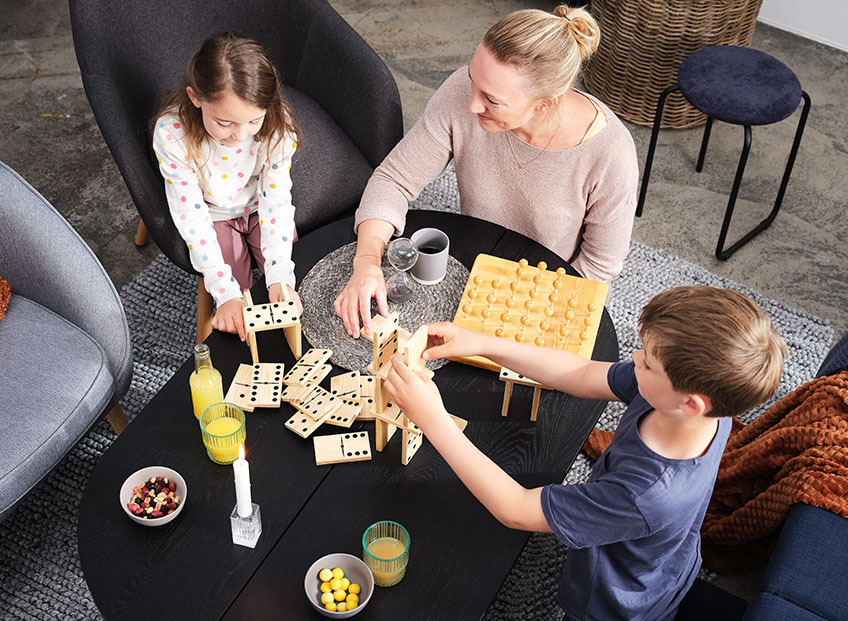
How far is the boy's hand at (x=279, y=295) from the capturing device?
169 centimetres

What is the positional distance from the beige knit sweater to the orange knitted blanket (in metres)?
0.51

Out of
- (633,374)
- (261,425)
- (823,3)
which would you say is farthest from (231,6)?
(823,3)

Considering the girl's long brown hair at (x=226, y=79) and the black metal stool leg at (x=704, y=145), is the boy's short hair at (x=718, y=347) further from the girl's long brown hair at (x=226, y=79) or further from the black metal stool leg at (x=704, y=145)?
the black metal stool leg at (x=704, y=145)

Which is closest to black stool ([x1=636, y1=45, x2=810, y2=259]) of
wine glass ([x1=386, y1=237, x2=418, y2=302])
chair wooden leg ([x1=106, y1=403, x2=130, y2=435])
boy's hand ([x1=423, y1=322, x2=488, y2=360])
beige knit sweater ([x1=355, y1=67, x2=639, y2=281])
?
beige knit sweater ([x1=355, y1=67, x2=639, y2=281])

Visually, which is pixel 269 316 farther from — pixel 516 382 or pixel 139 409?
pixel 139 409

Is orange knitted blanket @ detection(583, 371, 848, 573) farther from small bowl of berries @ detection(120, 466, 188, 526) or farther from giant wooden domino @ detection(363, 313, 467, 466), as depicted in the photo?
small bowl of berries @ detection(120, 466, 188, 526)

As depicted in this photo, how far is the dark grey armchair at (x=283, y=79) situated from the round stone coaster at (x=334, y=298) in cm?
53

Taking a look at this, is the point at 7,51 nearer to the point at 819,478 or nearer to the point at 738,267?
the point at 738,267

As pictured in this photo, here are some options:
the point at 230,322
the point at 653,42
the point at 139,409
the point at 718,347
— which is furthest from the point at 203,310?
the point at 653,42

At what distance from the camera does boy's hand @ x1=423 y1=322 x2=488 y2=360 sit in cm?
147

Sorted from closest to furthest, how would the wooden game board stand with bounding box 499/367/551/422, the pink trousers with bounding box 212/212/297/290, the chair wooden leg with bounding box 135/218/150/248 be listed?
the wooden game board stand with bounding box 499/367/551/422 → the pink trousers with bounding box 212/212/297/290 → the chair wooden leg with bounding box 135/218/150/248

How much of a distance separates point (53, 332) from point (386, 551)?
1.07 m

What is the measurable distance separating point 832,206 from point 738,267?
0.52 m

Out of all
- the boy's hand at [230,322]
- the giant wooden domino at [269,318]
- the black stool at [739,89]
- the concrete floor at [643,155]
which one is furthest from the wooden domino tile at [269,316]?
the black stool at [739,89]
